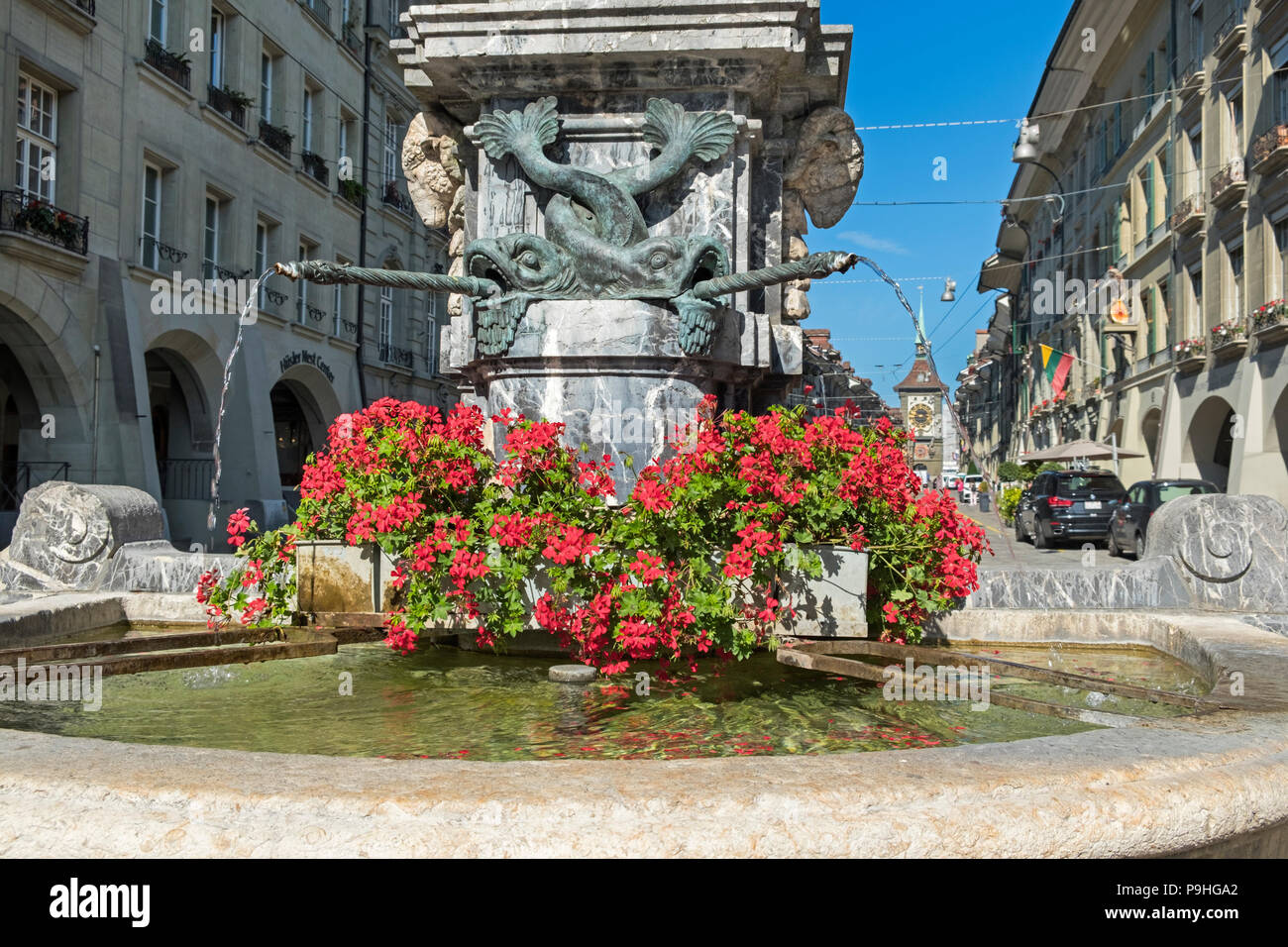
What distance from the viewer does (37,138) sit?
643 inches

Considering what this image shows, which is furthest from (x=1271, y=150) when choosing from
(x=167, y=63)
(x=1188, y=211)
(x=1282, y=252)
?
(x=167, y=63)

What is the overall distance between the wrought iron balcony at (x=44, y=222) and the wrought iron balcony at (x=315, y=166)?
9075mm

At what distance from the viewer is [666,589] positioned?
4.34 metres

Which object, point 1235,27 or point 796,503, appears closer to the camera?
point 796,503

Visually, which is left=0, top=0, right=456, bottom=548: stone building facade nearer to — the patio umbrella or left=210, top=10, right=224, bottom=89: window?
left=210, top=10, right=224, bottom=89: window

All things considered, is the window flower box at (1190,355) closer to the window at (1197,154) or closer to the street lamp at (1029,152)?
the window at (1197,154)

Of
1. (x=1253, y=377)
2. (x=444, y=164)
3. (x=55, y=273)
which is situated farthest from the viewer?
(x=1253, y=377)

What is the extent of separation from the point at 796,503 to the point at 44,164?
53.2ft

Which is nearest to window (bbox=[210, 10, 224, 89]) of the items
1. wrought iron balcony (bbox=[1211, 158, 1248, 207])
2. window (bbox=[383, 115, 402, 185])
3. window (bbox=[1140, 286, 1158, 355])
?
window (bbox=[383, 115, 402, 185])

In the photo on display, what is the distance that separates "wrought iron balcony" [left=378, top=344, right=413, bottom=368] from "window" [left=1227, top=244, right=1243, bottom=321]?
2148cm

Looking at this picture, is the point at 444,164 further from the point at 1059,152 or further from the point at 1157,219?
the point at 1059,152
